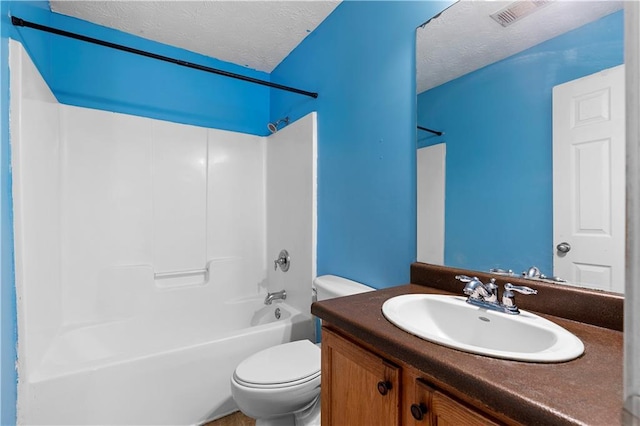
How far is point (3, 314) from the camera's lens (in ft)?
3.59

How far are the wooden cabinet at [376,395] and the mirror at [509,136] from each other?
56 centimetres

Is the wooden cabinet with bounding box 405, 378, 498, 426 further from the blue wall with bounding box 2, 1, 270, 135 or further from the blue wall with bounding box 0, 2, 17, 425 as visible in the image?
the blue wall with bounding box 2, 1, 270, 135

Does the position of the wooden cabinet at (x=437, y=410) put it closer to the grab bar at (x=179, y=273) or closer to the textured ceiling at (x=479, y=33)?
the textured ceiling at (x=479, y=33)

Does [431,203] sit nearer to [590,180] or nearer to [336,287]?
[590,180]

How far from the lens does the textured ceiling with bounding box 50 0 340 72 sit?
5.95 feet

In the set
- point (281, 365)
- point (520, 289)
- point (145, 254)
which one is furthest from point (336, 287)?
point (145, 254)

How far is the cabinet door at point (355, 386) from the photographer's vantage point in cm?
70

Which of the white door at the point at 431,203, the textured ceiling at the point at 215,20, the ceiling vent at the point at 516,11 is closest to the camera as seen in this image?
the ceiling vent at the point at 516,11

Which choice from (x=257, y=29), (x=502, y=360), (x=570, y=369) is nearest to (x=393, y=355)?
(x=502, y=360)

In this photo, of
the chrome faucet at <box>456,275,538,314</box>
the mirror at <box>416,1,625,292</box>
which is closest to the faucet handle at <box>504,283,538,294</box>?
the chrome faucet at <box>456,275,538,314</box>

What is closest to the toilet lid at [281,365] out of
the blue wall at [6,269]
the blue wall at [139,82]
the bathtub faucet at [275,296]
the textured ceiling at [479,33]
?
the bathtub faucet at [275,296]

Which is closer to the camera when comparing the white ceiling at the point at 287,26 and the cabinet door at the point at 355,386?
the cabinet door at the point at 355,386

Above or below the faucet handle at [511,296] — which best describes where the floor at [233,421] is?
below

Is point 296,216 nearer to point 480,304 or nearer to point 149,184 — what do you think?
point 149,184
